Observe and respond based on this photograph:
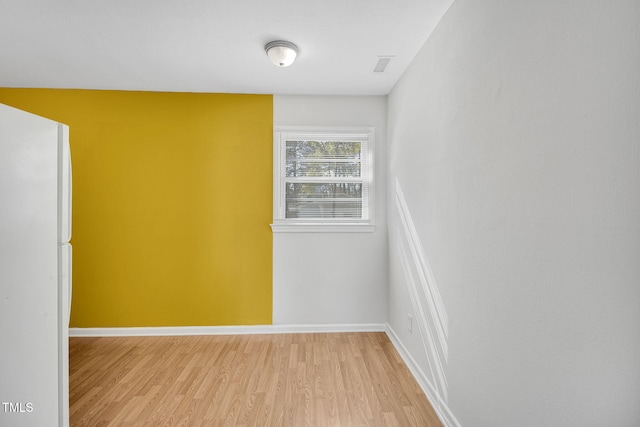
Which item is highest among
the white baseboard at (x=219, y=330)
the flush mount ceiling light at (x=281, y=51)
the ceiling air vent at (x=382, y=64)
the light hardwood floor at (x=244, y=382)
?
the ceiling air vent at (x=382, y=64)

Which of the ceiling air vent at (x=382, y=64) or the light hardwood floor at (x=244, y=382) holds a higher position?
the ceiling air vent at (x=382, y=64)

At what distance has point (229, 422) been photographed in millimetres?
1854

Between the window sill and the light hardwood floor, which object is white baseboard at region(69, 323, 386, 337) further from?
the window sill

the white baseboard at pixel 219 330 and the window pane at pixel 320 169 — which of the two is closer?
the white baseboard at pixel 219 330

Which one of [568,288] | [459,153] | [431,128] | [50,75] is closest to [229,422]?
[568,288]

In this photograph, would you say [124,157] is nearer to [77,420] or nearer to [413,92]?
[77,420]

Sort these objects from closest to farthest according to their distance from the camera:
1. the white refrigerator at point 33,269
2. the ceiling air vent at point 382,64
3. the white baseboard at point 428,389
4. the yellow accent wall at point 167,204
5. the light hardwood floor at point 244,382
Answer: the white refrigerator at point 33,269
the white baseboard at point 428,389
the light hardwood floor at point 244,382
the ceiling air vent at point 382,64
the yellow accent wall at point 167,204

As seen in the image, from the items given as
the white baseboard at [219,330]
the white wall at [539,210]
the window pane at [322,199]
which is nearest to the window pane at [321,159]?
the window pane at [322,199]

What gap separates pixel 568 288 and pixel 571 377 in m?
0.28

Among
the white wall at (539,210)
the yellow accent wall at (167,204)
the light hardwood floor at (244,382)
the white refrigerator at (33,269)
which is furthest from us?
the yellow accent wall at (167,204)

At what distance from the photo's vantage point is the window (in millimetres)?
3213

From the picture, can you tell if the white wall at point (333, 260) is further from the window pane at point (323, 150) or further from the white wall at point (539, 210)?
the white wall at point (539, 210)

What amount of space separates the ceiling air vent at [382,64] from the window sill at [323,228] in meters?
1.49

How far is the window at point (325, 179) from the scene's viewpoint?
10.5ft
